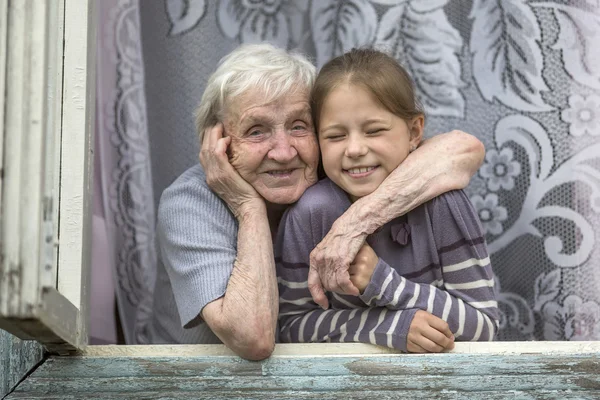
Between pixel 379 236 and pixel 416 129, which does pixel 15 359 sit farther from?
pixel 416 129

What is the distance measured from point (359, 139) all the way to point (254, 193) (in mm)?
262

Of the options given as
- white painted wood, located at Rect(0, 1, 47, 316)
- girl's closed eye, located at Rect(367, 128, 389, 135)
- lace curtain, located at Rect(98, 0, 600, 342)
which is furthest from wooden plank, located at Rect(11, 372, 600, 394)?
lace curtain, located at Rect(98, 0, 600, 342)

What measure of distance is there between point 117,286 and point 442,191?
3.46 feet

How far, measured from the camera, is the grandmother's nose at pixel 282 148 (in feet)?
6.71

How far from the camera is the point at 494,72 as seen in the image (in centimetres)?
259

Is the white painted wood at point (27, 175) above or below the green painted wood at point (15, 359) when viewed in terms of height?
above

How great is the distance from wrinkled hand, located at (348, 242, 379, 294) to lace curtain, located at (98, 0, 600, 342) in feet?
2.55

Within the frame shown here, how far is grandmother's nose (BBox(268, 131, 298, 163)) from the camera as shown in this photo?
6.71 feet

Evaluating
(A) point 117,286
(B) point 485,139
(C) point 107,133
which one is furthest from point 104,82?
(B) point 485,139

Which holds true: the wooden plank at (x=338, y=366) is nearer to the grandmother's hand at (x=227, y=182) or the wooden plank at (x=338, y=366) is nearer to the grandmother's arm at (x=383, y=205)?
the grandmother's arm at (x=383, y=205)

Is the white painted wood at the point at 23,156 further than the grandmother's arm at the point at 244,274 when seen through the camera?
No

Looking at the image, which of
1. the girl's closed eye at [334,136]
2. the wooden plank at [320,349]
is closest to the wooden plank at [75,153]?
the wooden plank at [320,349]

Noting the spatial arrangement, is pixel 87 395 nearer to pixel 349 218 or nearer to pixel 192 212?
pixel 192 212

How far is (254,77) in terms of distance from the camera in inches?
82.1
